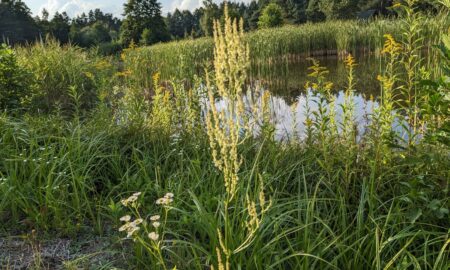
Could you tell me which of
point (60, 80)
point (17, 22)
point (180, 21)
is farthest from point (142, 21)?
point (180, 21)

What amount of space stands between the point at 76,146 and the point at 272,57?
362 inches

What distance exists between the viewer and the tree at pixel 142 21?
40.0 m

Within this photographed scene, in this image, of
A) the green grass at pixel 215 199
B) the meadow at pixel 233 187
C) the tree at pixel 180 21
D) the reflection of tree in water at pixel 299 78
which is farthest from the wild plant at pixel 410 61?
the tree at pixel 180 21

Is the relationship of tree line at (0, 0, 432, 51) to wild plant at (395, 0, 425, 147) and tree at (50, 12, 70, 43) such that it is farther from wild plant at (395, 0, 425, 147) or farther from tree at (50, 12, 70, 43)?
wild plant at (395, 0, 425, 147)

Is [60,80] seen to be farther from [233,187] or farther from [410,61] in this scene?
[233,187]

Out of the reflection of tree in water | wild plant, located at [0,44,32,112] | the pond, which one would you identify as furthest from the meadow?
the reflection of tree in water

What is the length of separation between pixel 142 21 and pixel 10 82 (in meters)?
38.5

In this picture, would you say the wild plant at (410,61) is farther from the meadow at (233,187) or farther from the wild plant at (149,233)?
the wild plant at (149,233)

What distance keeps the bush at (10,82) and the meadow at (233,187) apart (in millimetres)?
1145

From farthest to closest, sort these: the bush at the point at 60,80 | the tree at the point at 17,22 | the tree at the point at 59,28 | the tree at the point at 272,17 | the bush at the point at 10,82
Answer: the tree at the point at 59,28 < the tree at the point at 17,22 < the tree at the point at 272,17 < the bush at the point at 60,80 < the bush at the point at 10,82

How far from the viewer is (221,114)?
63.1 inches

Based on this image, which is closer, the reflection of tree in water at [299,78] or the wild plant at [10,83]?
the wild plant at [10,83]

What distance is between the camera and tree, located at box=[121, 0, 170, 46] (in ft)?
131

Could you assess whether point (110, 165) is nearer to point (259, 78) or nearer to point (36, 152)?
point (36, 152)
